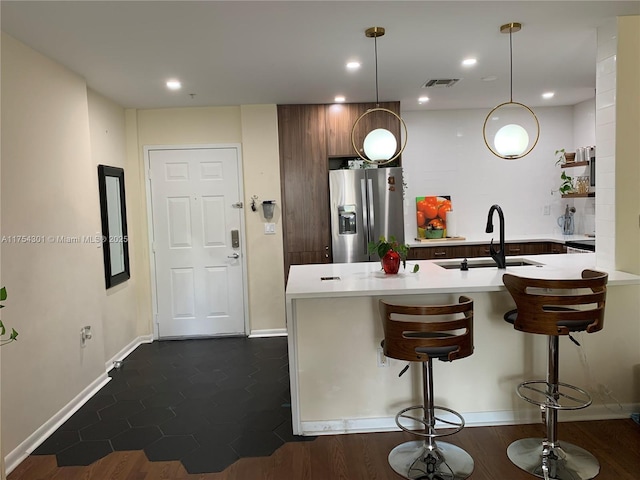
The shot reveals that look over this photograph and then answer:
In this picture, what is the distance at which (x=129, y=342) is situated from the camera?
16.9 ft

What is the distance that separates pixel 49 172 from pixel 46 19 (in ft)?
3.46

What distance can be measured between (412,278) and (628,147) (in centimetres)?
168

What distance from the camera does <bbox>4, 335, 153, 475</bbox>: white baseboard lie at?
9.40 feet

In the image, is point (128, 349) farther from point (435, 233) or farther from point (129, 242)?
point (435, 233)

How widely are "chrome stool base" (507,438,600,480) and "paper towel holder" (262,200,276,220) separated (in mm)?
3351

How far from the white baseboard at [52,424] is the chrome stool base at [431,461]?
2.21m

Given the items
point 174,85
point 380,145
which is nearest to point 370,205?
point 380,145

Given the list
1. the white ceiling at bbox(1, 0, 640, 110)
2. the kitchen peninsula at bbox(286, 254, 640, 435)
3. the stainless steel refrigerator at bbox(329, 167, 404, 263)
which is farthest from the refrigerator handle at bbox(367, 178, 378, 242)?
the kitchen peninsula at bbox(286, 254, 640, 435)

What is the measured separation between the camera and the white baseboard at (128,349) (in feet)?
15.0

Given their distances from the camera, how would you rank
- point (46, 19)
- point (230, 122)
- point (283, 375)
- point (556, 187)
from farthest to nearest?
1. point (556, 187)
2. point (230, 122)
3. point (283, 375)
4. point (46, 19)

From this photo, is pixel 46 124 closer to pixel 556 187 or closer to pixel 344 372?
pixel 344 372

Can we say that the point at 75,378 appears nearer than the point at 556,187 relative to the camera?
Yes

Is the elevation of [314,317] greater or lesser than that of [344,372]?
greater

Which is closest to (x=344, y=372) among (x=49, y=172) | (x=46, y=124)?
(x=49, y=172)
